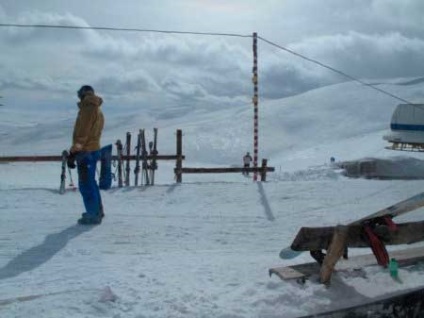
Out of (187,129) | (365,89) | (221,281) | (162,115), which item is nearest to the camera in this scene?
(221,281)

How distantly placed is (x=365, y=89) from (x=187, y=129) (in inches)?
983

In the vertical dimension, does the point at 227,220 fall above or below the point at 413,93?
below

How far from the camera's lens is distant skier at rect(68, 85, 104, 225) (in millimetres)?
8234

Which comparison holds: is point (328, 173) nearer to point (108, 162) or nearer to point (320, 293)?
point (108, 162)

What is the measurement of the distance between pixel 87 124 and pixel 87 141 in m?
0.24

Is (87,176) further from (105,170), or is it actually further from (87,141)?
(105,170)

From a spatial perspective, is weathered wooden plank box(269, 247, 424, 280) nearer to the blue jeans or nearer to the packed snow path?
the packed snow path

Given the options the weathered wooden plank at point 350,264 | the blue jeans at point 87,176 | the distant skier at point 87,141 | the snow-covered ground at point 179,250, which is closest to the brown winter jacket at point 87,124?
the distant skier at point 87,141

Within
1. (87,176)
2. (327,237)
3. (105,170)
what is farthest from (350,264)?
(105,170)

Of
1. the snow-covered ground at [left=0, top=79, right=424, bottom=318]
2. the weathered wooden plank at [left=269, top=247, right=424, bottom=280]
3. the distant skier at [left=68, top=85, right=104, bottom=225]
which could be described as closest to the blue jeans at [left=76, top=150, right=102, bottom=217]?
the distant skier at [left=68, top=85, right=104, bottom=225]

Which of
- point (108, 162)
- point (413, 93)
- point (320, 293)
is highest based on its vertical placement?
point (413, 93)

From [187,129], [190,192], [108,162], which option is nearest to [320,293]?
[190,192]

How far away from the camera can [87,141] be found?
826 cm

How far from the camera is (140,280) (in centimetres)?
561
